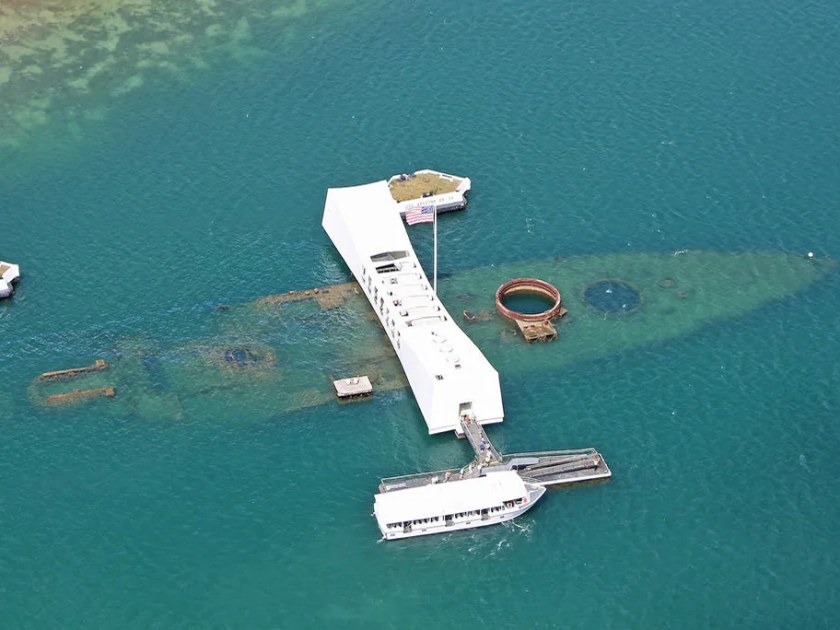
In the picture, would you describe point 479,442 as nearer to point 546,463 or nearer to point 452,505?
point 546,463

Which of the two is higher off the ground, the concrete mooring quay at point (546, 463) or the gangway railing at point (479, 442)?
the gangway railing at point (479, 442)

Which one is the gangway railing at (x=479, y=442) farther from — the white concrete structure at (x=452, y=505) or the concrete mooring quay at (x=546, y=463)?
the white concrete structure at (x=452, y=505)

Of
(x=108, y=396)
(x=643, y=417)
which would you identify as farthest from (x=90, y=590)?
(x=643, y=417)

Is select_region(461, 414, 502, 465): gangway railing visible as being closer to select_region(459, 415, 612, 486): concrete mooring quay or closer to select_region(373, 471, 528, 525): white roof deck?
select_region(459, 415, 612, 486): concrete mooring quay

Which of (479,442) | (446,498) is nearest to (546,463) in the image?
(479,442)

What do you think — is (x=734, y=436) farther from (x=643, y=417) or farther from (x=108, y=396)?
(x=108, y=396)

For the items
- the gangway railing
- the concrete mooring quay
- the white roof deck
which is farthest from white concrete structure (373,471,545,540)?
the gangway railing

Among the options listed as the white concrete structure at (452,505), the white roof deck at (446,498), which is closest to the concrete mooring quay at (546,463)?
the white concrete structure at (452,505)
